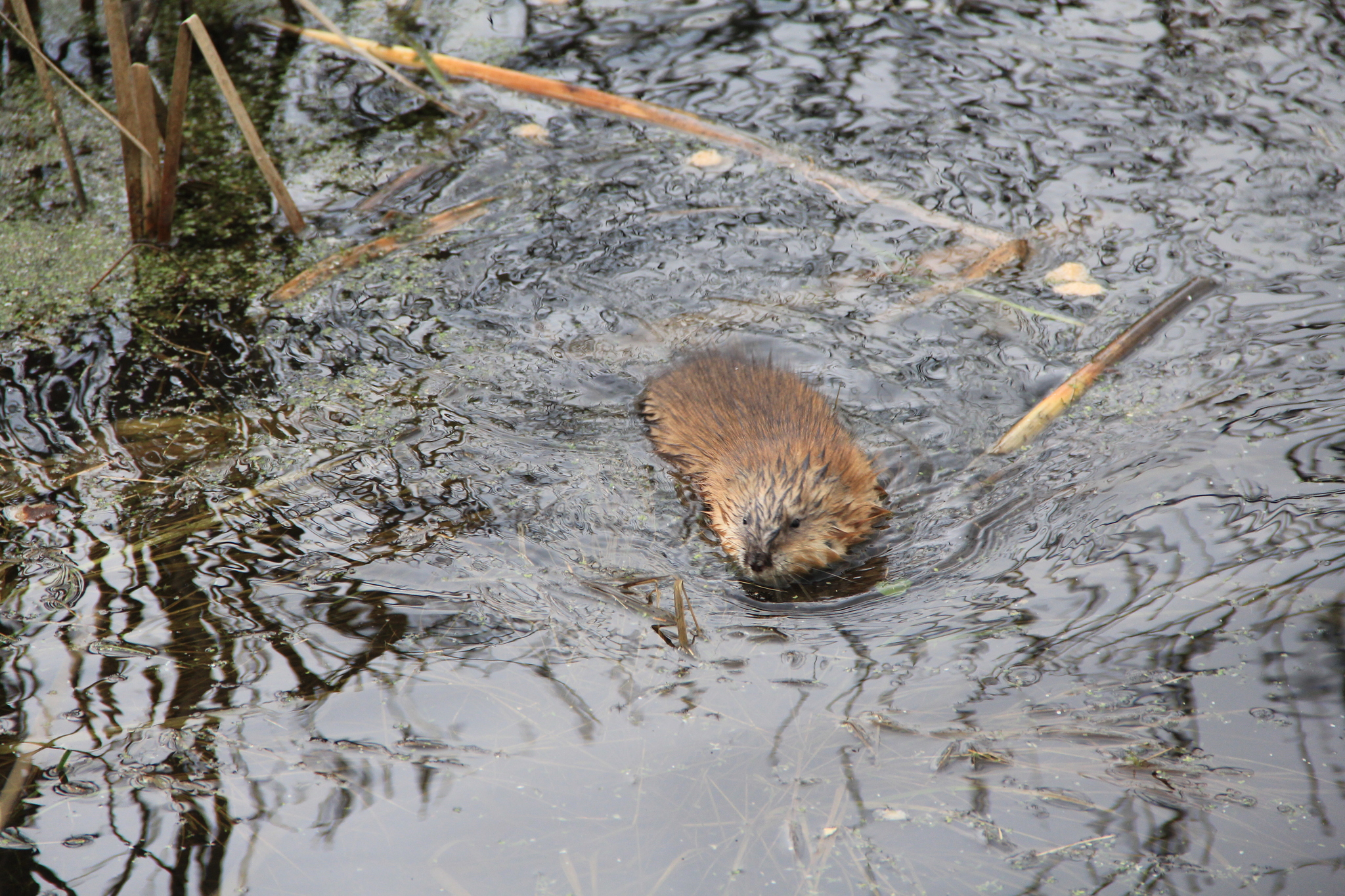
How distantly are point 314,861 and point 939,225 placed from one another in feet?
12.2

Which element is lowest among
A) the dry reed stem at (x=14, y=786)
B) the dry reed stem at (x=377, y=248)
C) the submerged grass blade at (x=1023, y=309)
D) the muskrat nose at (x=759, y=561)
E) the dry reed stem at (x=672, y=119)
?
the muskrat nose at (x=759, y=561)

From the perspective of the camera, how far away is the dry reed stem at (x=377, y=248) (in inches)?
173

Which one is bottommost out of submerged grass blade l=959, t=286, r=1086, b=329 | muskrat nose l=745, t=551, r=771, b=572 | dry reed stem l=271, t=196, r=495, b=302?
muskrat nose l=745, t=551, r=771, b=572

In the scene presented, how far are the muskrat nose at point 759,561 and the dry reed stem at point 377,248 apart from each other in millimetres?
2338

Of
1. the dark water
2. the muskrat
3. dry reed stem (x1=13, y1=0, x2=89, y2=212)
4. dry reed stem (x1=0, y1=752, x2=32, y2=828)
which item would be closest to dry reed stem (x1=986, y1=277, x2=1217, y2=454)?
the dark water

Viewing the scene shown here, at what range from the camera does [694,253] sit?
4789 mm

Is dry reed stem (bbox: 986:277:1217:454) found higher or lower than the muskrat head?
higher

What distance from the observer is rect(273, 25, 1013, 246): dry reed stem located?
4.79 meters

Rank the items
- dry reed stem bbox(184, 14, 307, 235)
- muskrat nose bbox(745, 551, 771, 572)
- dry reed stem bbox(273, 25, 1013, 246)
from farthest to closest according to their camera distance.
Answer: dry reed stem bbox(273, 25, 1013, 246) < dry reed stem bbox(184, 14, 307, 235) < muskrat nose bbox(745, 551, 771, 572)

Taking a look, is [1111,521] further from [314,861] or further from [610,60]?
[610,60]

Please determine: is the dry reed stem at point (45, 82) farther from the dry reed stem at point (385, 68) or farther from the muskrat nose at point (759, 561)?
the muskrat nose at point (759, 561)

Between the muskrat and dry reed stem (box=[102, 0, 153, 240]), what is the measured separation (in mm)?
2313

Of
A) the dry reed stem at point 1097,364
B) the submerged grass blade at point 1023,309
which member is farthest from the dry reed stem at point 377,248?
the dry reed stem at point 1097,364

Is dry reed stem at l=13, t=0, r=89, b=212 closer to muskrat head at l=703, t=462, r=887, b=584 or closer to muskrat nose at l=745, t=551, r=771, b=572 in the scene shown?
muskrat head at l=703, t=462, r=887, b=584
